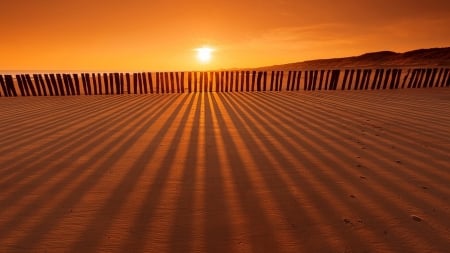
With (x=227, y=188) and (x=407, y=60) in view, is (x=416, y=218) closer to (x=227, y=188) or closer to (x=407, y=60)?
(x=227, y=188)

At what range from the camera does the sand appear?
2062mm

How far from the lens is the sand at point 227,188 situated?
81.2 inches

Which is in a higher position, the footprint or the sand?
the footprint

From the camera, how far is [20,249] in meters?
1.97

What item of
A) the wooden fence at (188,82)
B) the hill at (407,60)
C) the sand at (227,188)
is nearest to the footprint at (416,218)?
the sand at (227,188)

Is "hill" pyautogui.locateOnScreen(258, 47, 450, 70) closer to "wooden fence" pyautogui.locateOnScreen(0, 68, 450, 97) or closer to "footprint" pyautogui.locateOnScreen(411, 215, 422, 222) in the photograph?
"wooden fence" pyautogui.locateOnScreen(0, 68, 450, 97)

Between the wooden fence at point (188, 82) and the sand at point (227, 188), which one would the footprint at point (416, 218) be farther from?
the wooden fence at point (188, 82)

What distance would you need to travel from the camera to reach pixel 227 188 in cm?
283

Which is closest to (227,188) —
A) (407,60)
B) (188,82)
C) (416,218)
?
(416,218)

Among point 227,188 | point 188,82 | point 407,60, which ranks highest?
point 407,60

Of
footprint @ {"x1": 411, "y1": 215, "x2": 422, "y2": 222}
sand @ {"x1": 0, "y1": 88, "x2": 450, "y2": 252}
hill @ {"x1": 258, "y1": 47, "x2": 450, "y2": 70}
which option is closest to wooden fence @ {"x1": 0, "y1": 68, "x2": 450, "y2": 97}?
sand @ {"x1": 0, "y1": 88, "x2": 450, "y2": 252}

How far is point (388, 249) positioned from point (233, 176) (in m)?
1.56

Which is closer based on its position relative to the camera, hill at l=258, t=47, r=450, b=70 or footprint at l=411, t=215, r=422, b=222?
footprint at l=411, t=215, r=422, b=222

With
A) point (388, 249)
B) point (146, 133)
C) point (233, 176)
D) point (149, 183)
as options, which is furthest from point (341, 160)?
point (146, 133)
